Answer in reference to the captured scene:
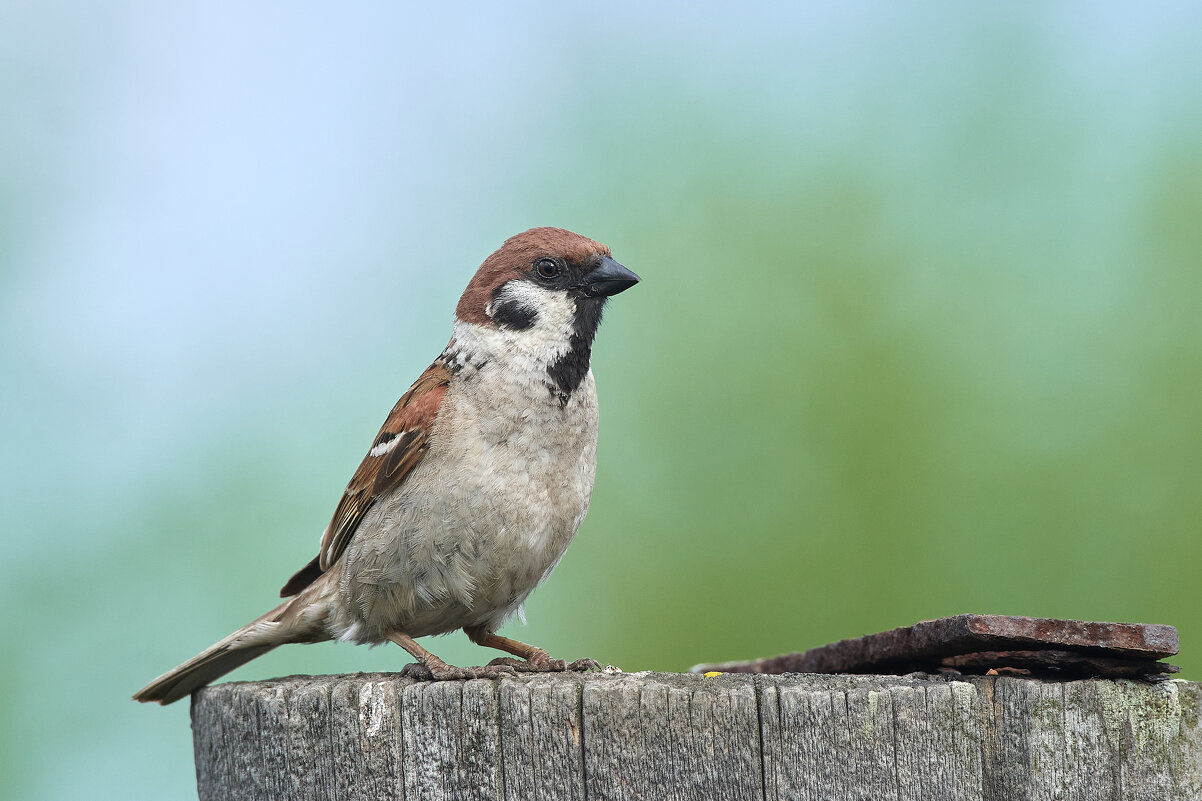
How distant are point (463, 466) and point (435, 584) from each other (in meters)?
0.45

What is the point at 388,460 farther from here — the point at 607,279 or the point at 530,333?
the point at 607,279

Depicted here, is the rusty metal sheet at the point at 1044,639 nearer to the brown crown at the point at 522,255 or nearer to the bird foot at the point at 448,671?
the bird foot at the point at 448,671

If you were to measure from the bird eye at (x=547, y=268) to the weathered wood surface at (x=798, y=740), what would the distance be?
2.17 metres

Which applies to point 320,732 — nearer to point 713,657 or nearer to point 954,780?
point 954,780

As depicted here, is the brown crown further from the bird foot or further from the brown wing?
the bird foot

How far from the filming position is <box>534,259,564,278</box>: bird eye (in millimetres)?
4488

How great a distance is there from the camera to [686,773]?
245 cm

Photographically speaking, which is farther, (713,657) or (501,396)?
(713,657)

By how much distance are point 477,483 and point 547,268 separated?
37.2 inches

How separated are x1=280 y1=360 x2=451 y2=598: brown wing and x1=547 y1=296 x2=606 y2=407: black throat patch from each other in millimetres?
438

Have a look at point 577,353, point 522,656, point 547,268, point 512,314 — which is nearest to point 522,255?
point 547,268

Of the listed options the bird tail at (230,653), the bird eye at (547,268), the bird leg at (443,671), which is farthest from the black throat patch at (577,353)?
the bird tail at (230,653)

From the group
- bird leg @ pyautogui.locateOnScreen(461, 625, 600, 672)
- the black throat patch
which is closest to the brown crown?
the black throat patch

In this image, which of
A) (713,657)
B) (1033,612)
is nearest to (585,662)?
(713,657)
